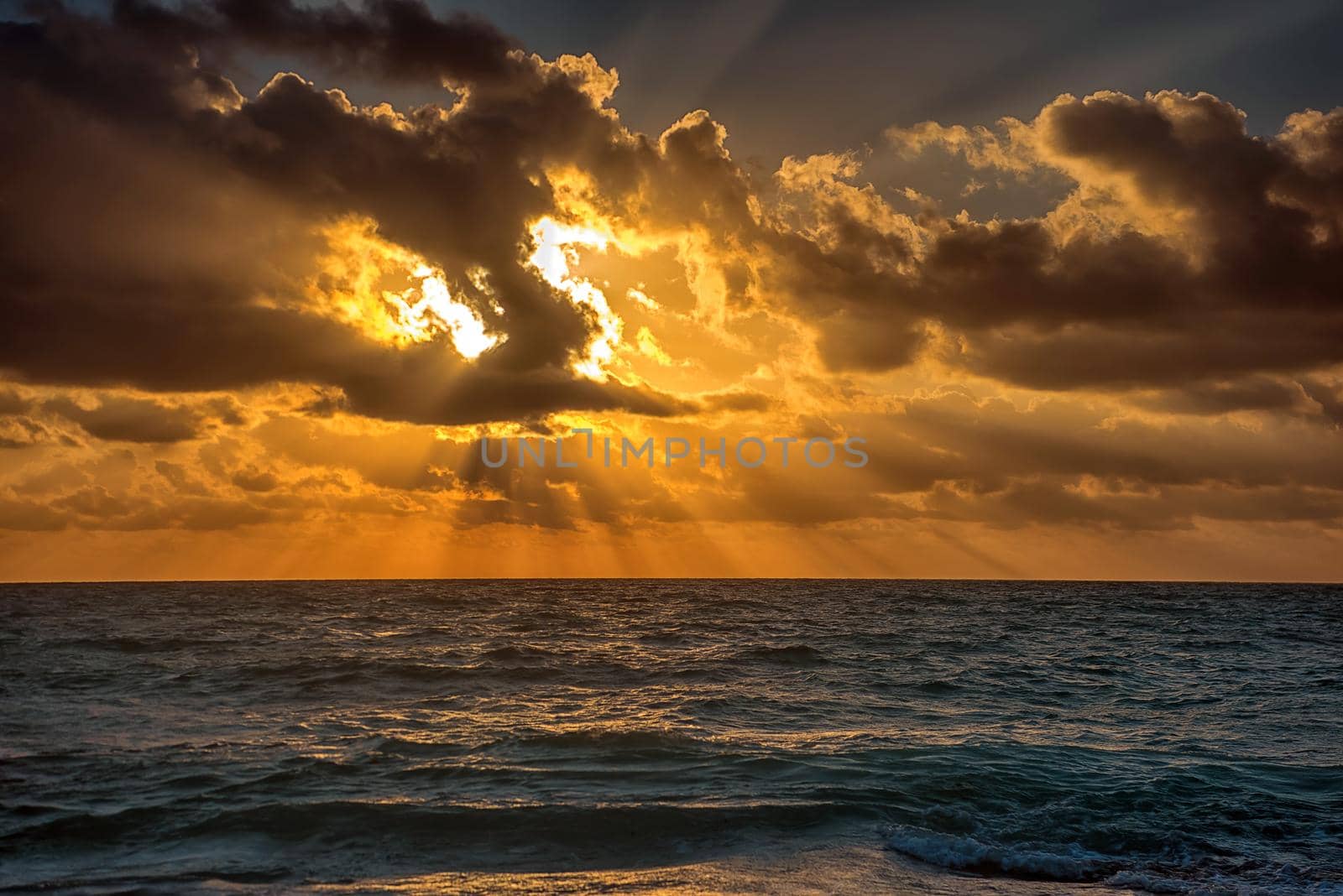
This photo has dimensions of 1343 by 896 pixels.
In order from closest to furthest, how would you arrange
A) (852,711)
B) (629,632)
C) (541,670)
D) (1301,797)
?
(1301,797) → (852,711) → (541,670) → (629,632)

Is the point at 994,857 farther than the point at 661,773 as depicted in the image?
No

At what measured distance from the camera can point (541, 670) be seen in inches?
1216

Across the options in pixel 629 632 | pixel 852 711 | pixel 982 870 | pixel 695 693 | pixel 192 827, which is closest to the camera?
pixel 982 870

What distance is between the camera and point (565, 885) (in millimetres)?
10914

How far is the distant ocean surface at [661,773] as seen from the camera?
38.6 feet

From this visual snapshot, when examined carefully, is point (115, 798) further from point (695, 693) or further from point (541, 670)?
point (541, 670)

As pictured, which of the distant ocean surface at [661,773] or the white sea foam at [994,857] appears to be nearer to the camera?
the distant ocean surface at [661,773]

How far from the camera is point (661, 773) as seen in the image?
1669 centimetres

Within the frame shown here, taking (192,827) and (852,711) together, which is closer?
(192,827)

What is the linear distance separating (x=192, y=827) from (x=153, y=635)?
34303 mm

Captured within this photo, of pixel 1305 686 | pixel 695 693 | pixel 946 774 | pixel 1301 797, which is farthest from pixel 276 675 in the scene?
pixel 1305 686

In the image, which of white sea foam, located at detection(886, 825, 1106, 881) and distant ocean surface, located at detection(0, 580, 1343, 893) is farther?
white sea foam, located at detection(886, 825, 1106, 881)

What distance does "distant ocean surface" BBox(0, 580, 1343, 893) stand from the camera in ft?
38.6

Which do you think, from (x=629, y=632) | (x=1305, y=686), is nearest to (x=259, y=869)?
(x=1305, y=686)
